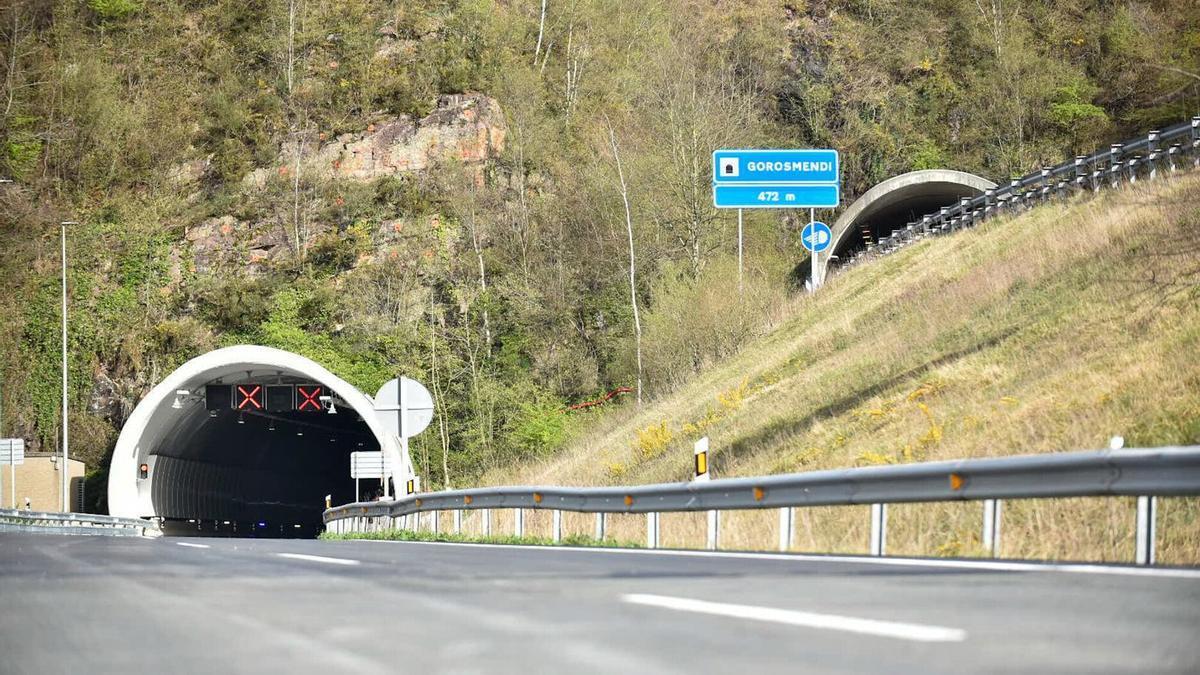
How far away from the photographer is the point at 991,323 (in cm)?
3034

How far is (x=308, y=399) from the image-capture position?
4953 cm

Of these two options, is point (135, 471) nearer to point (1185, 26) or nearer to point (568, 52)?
point (568, 52)

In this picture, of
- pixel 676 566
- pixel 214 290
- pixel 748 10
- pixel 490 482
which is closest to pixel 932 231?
pixel 490 482

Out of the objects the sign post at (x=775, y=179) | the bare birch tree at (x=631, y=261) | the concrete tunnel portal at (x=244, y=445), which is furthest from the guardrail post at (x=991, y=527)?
the bare birch tree at (x=631, y=261)

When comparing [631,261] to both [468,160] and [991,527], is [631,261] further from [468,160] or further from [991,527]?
[991,527]

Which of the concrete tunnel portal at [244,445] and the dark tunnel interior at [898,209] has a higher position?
the dark tunnel interior at [898,209]

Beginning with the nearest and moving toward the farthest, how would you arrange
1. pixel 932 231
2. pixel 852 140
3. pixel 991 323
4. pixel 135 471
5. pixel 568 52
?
pixel 991 323 < pixel 135 471 < pixel 932 231 < pixel 852 140 < pixel 568 52

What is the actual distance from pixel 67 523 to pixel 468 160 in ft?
109

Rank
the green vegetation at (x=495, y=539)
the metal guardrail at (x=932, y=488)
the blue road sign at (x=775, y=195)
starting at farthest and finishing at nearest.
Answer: the blue road sign at (x=775, y=195) → the green vegetation at (x=495, y=539) → the metal guardrail at (x=932, y=488)

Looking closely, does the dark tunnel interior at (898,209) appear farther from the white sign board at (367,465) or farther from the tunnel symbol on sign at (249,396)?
the white sign board at (367,465)

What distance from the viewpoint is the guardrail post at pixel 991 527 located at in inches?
469

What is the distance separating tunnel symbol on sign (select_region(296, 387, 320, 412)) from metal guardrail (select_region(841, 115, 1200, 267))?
18193 millimetres

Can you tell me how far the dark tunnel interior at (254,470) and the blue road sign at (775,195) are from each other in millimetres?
19272

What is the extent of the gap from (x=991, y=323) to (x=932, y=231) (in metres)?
21.3
